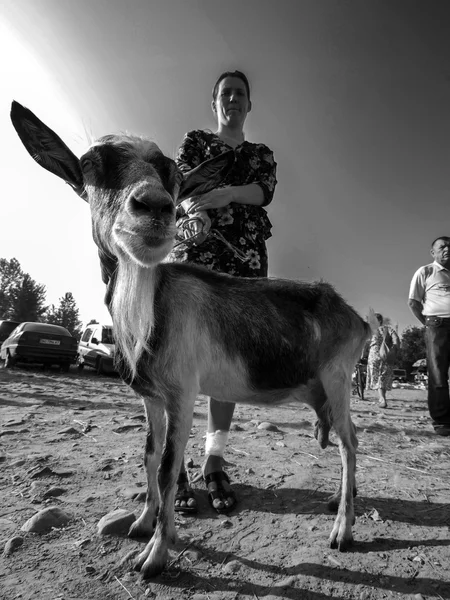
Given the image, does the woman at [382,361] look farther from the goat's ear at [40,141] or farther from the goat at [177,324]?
the goat's ear at [40,141]

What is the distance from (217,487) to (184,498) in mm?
265

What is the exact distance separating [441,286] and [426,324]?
27.0 inches

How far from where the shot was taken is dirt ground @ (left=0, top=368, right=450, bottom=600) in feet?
5.89

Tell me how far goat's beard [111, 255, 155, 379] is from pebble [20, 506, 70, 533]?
1130mm

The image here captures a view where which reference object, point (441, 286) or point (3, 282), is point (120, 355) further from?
point (3, 282)

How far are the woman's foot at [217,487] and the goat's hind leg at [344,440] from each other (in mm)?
768

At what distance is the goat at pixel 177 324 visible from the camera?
6.57 ft

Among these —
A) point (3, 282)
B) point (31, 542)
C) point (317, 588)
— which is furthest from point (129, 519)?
point (3, 282)

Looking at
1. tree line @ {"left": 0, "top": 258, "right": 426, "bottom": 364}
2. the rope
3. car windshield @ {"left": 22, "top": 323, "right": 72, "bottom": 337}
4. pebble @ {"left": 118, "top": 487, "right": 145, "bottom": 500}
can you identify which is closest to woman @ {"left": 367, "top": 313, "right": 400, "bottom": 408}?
the rope

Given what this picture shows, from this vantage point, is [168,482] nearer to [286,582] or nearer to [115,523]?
[115,523]

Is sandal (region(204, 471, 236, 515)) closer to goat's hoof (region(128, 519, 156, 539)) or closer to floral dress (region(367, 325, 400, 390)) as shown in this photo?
goat's hoof (region(128, 519, 156, 539))

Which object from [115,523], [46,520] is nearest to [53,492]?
[46,520]

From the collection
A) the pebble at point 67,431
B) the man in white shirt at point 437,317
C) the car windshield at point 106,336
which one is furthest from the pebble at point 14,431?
the car windshield at point 106,336

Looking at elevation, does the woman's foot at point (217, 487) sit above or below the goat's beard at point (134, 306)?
below
